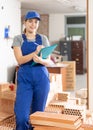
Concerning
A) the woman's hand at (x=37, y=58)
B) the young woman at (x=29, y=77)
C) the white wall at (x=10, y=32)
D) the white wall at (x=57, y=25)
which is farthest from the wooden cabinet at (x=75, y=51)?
the woman's hand at (x=37, y=58)

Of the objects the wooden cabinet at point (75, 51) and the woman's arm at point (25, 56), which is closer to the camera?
the woman's arm at point (25, 56)

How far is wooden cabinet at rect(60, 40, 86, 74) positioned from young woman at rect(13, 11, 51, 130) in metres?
7.70

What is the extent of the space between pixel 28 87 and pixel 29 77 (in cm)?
10

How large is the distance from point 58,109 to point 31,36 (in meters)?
1.06

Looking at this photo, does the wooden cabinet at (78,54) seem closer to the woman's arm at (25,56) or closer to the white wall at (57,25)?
the white wall at (57,25)

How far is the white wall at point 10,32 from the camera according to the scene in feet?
21.3

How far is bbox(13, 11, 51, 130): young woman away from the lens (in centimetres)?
270

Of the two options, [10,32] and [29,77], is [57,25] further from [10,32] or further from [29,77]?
[29,77]

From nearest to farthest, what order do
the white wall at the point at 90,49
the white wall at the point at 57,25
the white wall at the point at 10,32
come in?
1. the white wall at the point at 90,49
2. the white wall at the point at 10,32
3. the white wall at the point at 57,25

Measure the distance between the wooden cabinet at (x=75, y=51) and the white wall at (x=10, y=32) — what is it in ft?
11.5

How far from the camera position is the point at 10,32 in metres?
7.03

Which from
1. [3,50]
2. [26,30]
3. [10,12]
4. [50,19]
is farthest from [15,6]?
[26,30]

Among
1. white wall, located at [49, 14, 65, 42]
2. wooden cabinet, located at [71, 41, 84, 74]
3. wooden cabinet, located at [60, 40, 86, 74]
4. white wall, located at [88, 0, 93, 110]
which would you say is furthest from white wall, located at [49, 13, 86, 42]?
white wall, located at [88, 0, 93, 110]

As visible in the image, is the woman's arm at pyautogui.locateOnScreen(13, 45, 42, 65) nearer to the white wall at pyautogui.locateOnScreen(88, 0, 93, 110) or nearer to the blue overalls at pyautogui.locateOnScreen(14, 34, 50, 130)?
the blue overalls at pyautogui.locateOnScreen(14, 34, 50, 130)
